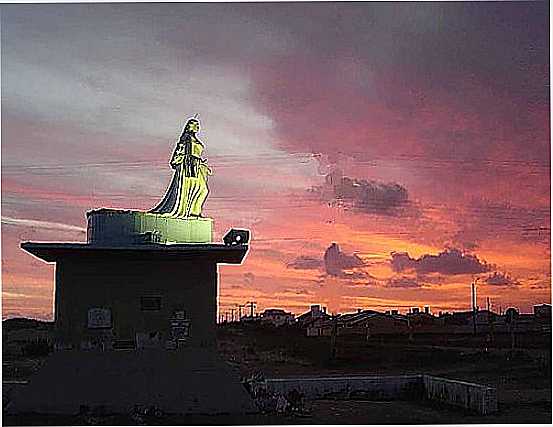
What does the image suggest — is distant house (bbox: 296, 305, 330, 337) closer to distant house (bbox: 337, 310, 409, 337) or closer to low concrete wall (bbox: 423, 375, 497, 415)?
distant house (bbox: 337, 310, 409, 337)

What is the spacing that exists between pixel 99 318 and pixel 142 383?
588mm

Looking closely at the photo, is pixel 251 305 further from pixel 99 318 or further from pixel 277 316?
pixel 99 318

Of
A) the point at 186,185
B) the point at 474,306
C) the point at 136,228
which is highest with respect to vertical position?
the point at 186,185

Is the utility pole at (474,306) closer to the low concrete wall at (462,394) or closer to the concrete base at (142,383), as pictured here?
the low concrete wall at (462,394)

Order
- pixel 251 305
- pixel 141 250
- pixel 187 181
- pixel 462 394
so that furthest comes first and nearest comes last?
pixel 251 305 < pixel 462 394 < pixel 187 181 < pixel 141 250

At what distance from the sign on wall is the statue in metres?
0.88

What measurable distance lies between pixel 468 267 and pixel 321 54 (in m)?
2.14

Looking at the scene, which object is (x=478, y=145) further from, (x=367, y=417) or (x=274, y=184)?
(x=367, y=417)

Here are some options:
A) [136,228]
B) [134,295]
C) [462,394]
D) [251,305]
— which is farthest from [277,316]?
[462,394]

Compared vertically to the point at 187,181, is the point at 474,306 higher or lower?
lower

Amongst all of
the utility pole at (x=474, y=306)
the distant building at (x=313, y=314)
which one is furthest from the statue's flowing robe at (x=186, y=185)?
the utility pole at (x=474, y=306)

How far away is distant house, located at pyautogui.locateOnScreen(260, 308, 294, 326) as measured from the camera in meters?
8.58

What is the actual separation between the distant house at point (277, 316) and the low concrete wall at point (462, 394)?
1.24m

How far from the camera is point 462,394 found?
8164 mm
